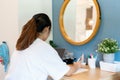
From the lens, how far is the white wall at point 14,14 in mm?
2148

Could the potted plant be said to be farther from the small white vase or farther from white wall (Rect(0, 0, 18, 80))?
white wall (Rect(0, 0, 18, 80))

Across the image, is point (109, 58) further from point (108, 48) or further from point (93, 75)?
point (93, 75)

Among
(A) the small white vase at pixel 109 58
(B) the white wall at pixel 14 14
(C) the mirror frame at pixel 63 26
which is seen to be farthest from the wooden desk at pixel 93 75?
(B) the white wall at pixel 14 14

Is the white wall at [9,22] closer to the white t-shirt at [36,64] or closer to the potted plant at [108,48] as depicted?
the white t-shirt at [36,64]

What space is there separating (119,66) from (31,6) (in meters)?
1.16

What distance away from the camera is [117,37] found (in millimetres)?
1797

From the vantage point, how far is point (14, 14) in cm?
217

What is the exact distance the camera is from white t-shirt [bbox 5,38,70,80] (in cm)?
137

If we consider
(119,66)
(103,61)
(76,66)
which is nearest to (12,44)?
(76,66)

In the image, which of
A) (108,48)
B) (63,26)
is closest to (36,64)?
(108,48)

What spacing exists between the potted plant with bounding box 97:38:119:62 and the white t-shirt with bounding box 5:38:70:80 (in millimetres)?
505

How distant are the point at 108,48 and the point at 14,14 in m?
1.07

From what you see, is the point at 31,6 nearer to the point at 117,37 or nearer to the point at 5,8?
the point at 5,8

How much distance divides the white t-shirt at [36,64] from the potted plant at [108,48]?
0.51m
